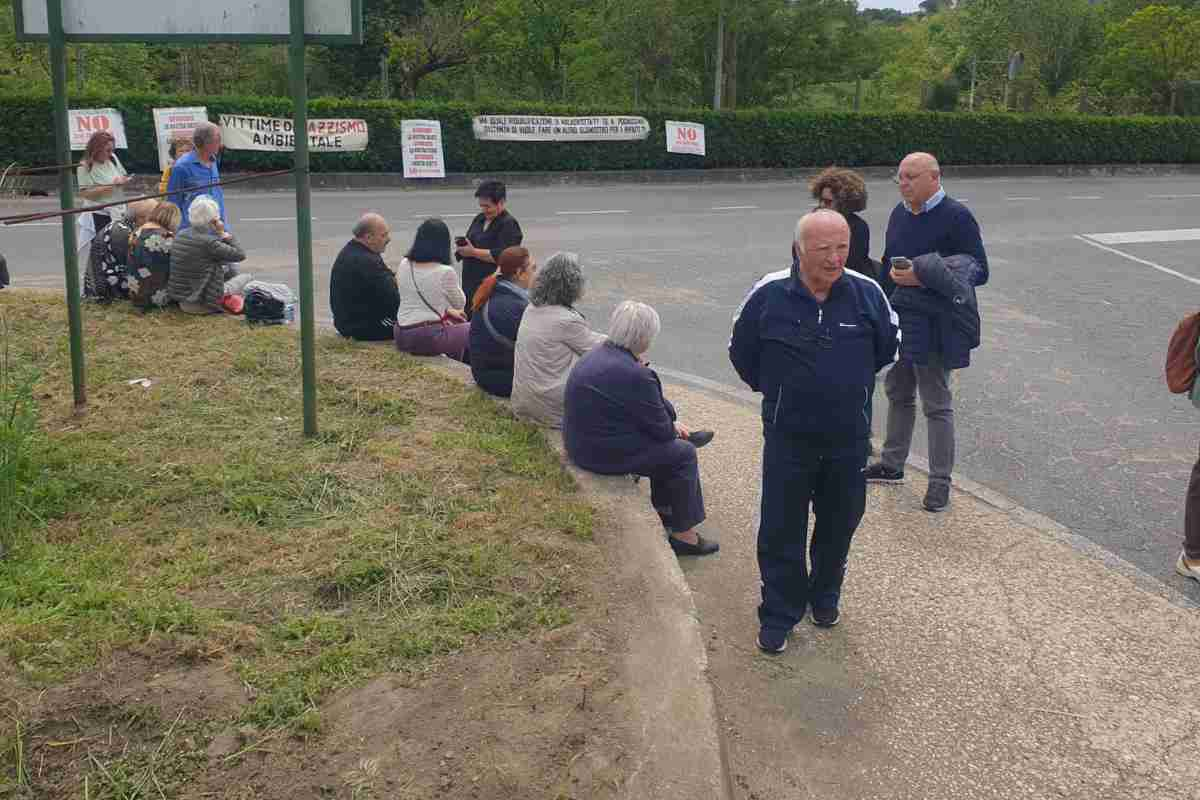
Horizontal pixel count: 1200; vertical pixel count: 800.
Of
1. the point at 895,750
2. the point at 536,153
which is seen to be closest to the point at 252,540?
the point at 895,750

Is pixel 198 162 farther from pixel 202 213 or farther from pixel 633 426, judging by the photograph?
pixel 633 426

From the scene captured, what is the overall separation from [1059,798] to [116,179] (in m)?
9.03

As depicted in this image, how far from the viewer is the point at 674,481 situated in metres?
5.62

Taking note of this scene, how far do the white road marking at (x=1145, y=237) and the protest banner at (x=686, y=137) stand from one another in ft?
33.9

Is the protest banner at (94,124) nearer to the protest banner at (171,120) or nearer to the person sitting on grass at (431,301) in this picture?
the protest banner at (171,120)

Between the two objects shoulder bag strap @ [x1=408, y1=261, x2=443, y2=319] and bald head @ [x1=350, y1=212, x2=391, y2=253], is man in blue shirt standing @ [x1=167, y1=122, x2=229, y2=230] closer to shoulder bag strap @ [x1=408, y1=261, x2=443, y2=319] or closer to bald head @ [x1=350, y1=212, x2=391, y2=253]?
bald head @ [x1=350, y1=212, x2=391, y2=253]

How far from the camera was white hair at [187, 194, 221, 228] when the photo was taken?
8.74 metres

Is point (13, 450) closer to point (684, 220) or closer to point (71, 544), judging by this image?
point (71, 544)

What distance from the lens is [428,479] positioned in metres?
5.72

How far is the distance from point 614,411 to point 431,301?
2.75 meters

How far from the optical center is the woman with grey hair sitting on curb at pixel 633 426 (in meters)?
5.48

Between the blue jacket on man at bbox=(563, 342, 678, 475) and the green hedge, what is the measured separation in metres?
18.7

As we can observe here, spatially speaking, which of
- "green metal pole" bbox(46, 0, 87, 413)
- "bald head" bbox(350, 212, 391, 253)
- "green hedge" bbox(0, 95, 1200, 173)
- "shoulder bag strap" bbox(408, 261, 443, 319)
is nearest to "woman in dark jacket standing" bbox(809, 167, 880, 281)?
"shoulder bag strap" bbox(408, 261, 443, 319)

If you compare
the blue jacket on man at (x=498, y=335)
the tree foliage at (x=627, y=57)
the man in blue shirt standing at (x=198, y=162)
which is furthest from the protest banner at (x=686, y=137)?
the blue jacket on man at (x=498, y=335)
